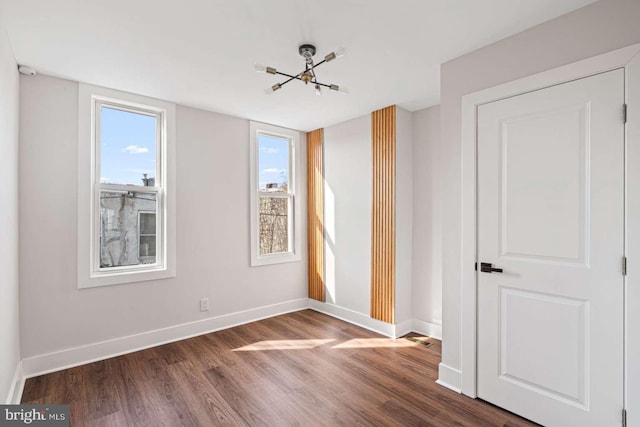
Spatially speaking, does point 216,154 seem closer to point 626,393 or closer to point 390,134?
point 390,134

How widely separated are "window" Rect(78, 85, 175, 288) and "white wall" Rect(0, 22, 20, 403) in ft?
1.60

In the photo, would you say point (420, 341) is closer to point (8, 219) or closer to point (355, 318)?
point (355, 318)

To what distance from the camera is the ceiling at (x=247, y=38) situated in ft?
6.05

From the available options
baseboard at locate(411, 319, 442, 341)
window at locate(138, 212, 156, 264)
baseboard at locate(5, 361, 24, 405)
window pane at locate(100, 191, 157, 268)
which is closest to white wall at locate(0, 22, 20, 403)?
baseboard at locate(5, 361, 24, 405)

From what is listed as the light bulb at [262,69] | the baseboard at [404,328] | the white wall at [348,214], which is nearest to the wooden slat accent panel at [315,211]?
the white wall at [348,214]

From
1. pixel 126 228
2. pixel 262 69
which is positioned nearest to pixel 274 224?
pixel 126 228

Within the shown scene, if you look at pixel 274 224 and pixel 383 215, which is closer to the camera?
pixel 383 215

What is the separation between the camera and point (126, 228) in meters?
3.18

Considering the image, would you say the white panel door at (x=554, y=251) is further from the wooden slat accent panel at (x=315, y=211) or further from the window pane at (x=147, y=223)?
the window pane at (x=147, y=223)

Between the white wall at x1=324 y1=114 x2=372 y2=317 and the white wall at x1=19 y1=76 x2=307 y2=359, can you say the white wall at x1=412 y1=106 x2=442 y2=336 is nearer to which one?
the white wall at x1=324 y1=114 x2=372 y2=317

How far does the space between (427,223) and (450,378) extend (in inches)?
63.5

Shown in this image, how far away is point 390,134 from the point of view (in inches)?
138

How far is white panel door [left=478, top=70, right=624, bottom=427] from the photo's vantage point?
176 centimetres

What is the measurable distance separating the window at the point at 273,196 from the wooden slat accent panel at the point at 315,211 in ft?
0.66
